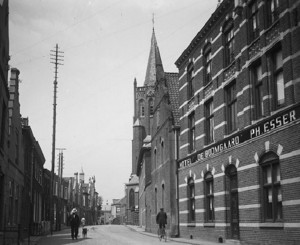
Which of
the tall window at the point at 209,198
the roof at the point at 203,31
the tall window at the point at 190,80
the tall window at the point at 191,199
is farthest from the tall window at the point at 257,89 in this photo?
the tall window at the point at 191,199

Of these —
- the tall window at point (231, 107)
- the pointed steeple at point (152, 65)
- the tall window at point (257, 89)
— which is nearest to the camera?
the tall window at point (257, 89)

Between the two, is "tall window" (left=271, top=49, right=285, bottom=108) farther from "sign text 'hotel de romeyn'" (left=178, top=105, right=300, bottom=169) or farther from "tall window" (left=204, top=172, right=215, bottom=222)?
"tall window" (left=204, top=172, right=215, bottom=222)

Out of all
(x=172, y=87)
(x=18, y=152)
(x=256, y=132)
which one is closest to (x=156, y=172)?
(x=172, y=87)

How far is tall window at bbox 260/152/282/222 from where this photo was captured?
15312 mm

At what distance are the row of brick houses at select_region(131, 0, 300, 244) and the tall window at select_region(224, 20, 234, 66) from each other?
5cm

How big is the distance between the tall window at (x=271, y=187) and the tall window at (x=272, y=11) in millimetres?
5019

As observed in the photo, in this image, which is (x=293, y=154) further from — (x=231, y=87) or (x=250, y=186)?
(x=231, y=87)

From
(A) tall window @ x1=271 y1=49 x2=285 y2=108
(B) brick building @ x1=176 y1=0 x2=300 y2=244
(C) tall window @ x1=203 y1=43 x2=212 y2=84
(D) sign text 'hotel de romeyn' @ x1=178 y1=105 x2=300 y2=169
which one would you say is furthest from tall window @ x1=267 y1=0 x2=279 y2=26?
(C) tall window @ x1=203 y1=43 x2=212 y2=84

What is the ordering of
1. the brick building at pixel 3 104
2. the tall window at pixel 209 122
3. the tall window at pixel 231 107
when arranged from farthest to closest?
the tall window at pixel 209 122 → the tall window at pixel 231 107 → the brick building at pixel 3 104

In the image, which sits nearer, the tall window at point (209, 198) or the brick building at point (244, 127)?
the brick building at point (244, 127)

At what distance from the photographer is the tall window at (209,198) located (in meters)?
21.9

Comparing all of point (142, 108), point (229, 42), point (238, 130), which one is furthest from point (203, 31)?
point (142, 108)

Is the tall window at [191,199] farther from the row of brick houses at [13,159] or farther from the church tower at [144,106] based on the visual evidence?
the church tower at [144,106]

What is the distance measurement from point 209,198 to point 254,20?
30.9 feet
